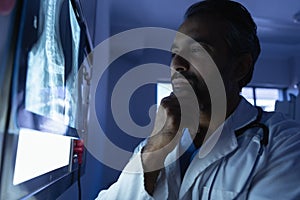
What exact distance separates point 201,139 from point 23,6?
762 millimetres

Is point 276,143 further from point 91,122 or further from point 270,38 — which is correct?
point 270,38

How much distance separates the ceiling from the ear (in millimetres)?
2121

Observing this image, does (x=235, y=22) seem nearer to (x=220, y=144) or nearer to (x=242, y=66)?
(x=242, y=66)

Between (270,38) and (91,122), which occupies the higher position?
(270,38)

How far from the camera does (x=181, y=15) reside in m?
3.30

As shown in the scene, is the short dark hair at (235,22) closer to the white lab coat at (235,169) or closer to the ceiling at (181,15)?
the white lab coat at (235,169)

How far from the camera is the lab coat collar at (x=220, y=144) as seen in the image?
95 centimetres

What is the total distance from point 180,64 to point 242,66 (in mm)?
251

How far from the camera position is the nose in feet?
3.06

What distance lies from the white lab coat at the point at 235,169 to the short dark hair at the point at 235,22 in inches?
8.1

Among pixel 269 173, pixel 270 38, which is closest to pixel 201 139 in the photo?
pixel 269 173

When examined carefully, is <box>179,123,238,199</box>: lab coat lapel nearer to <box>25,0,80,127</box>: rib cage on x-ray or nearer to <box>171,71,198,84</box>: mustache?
<box>171,71,198,84</box>: mustache

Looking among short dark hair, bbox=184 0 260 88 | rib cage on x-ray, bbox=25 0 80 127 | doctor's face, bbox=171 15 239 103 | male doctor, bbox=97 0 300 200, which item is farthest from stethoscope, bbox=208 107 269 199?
rib cage on x-ray, bbox=25 0 80 127

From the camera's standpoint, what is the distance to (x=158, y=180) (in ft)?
3.30
